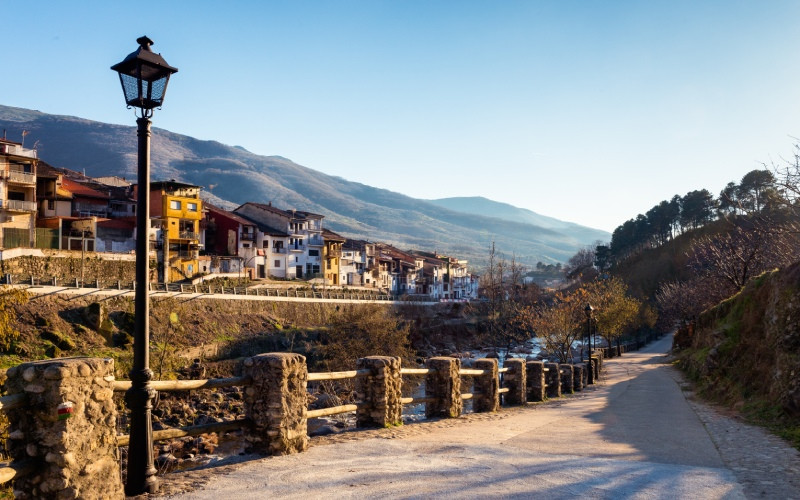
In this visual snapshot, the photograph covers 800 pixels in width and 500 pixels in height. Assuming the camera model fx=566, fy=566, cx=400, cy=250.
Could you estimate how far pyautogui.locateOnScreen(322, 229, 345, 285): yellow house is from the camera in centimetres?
8306

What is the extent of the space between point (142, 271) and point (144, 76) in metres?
2.50

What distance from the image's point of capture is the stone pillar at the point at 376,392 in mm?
11555

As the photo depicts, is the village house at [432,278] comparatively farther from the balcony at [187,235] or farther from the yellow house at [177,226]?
the balcony at [187,235]

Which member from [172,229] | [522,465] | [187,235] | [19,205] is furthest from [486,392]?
[172,229]

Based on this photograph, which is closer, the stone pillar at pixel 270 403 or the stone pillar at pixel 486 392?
the stone pillar at pixel 270 403

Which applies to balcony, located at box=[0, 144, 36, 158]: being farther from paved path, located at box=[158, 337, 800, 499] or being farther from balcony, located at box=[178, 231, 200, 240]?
paved path, located at box=[158, 337, 800, 499]

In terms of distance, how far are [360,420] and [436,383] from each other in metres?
3.00

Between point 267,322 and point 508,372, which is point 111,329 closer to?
point 267,322

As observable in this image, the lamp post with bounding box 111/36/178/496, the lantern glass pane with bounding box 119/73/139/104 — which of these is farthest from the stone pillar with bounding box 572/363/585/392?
the lantern glass pane with bounding box 119/73/139/104

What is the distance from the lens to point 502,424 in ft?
45.2

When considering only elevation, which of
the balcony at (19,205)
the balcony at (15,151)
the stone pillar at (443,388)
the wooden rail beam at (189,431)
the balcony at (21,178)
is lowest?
the stone pillar at (443,388)

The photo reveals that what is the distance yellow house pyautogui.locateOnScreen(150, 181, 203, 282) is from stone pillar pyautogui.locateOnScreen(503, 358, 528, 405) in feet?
153

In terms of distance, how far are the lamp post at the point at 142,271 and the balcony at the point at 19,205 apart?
46.2 meters

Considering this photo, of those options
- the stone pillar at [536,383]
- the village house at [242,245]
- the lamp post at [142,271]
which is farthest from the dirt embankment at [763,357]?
the village house at [242,245]
